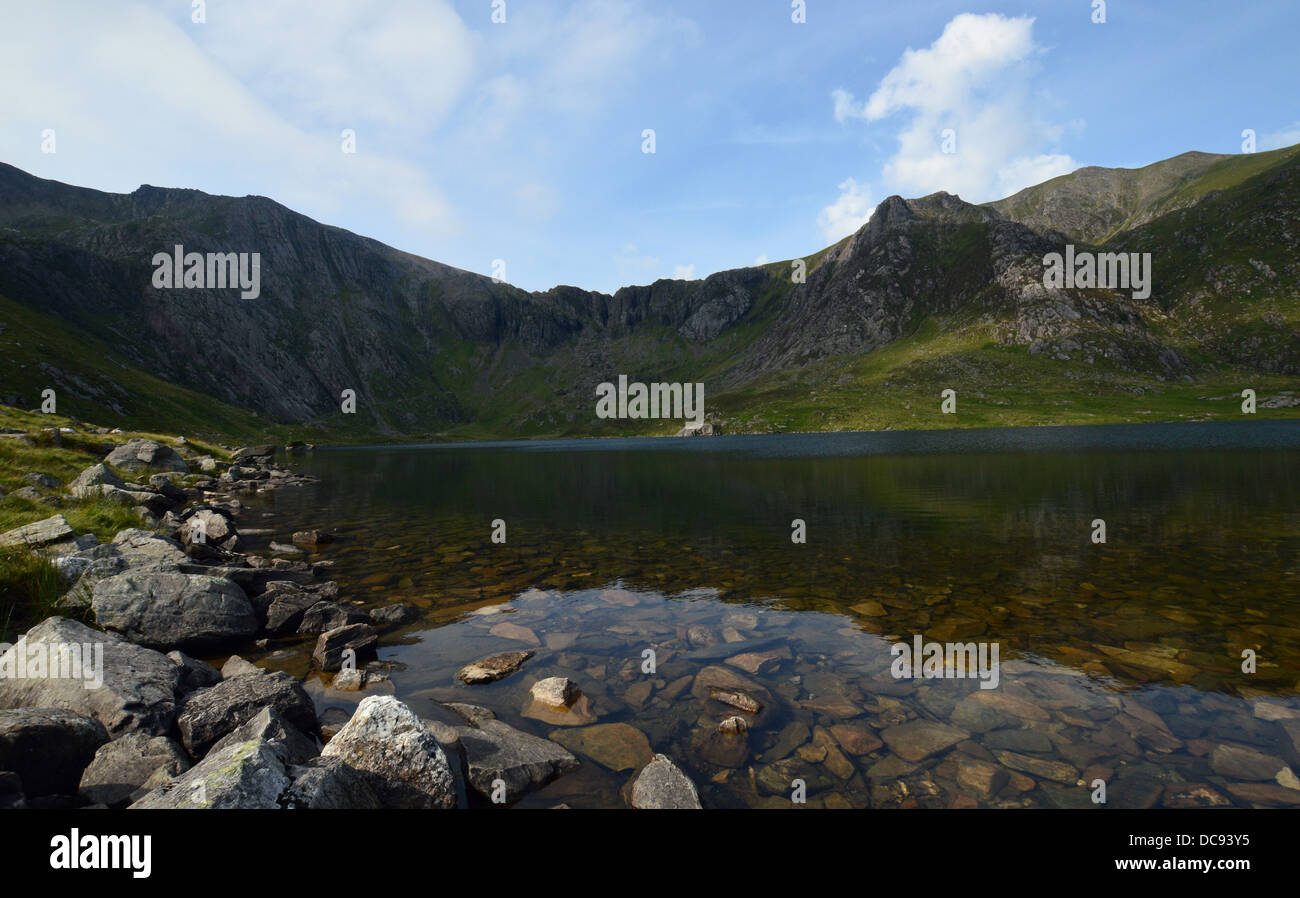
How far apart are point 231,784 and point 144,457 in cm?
5507

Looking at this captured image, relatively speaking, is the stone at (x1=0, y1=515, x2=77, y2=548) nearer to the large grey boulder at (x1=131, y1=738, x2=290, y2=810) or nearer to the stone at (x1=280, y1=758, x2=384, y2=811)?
the large grey boulder at (x1=131, y1=738, x2=290, y2=810)

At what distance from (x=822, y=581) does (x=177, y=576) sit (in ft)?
71.2

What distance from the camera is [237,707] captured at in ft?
32.2

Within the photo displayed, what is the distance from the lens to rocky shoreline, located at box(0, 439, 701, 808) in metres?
7.22

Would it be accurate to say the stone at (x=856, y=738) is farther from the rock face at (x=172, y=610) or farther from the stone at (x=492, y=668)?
the rock face at (x=172, y=610)

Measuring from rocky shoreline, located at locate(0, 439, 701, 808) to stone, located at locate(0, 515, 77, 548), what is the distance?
0.22ft

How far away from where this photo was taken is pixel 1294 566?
20781 mm

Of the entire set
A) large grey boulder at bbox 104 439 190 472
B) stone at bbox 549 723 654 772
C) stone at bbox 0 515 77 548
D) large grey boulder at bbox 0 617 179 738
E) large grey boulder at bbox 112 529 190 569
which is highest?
large grey boulder at bbox 104 439 190 472

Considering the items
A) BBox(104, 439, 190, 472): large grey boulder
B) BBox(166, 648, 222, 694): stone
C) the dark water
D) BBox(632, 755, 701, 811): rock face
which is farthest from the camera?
BBox(104, 439, 190, 472): large grey boulder

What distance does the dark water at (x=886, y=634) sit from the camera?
9430mm

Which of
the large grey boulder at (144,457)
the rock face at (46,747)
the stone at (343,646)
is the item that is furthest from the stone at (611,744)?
the large grey boulder at (144,457)

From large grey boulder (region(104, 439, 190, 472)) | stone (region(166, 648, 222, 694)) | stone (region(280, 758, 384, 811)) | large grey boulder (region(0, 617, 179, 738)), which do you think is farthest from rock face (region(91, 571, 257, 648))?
large grey boulder (region(104, 439, 190, 472))
